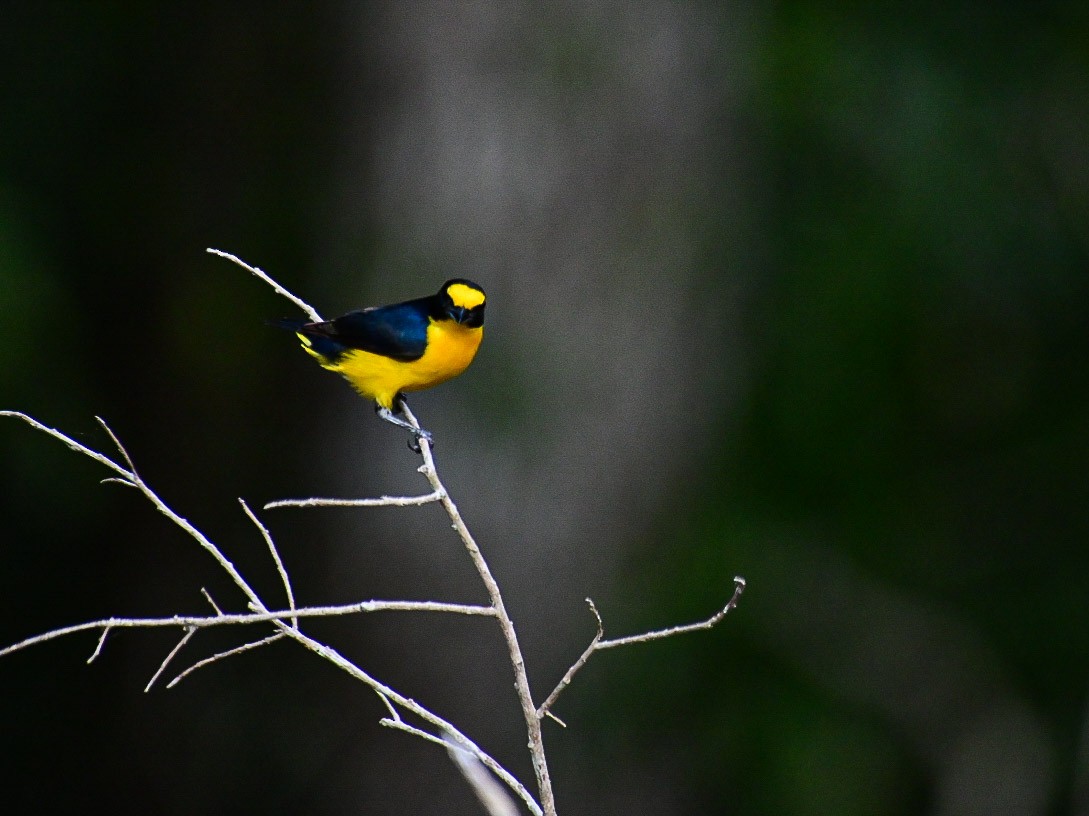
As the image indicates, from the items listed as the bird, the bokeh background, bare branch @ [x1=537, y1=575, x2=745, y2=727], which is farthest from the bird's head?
bare branch @ [x1=537, y1=575, x2=745, y2=727]

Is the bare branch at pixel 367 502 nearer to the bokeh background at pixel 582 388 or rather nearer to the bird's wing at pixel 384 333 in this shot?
the bird's wing at pixel 384 333

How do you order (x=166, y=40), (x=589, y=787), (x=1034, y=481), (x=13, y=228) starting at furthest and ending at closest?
(x=1034, y=481), (x=166, y=40), (x=589, y=787), (x=13, y=228)

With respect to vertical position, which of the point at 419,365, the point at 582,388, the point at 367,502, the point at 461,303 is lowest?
the point at 582,388

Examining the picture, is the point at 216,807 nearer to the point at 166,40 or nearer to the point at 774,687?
the point at 774,687

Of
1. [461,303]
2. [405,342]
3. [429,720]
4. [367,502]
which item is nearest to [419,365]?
[405,342]

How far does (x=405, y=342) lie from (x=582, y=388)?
1913 mm

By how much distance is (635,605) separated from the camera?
5.55 m

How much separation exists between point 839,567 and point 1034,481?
1169mm

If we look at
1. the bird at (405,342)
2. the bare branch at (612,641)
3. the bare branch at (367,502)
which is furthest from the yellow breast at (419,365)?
the bare branch at (612,641)

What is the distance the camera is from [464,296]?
344 cm

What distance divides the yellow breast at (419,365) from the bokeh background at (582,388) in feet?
4.50

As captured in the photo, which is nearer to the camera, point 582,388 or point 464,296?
point 464,296

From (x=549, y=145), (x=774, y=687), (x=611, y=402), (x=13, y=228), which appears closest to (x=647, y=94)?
(x=549, y=145)

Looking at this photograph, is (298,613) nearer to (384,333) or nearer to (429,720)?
(429,720)
